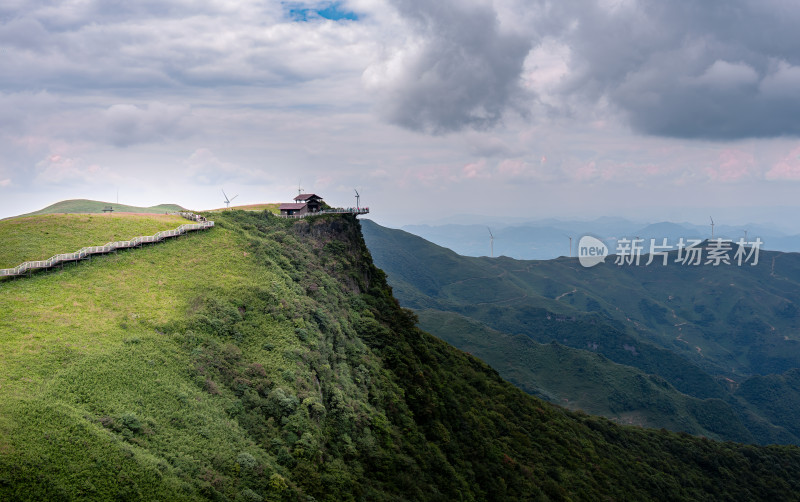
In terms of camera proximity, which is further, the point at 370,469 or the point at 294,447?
the point at 370,469

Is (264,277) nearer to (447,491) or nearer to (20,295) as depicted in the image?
(20,295)

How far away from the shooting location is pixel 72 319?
44250 millimetres

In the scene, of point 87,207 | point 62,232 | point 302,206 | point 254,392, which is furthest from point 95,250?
point 87,207

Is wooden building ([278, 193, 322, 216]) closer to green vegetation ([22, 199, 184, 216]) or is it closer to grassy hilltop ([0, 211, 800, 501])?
grassy hilltop ([0, 211, 800, 501])

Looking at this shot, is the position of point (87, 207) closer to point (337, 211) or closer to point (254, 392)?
point (337, 211)

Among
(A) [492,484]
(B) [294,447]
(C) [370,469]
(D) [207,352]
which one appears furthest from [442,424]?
(D) [207,352]

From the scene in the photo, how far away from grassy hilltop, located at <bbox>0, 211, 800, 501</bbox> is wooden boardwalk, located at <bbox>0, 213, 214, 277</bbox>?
1248 millimetres

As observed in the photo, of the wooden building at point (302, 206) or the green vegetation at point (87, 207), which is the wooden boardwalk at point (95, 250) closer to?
the wooden building at point (302, 206)

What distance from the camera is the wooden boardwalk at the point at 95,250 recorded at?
1992 inches

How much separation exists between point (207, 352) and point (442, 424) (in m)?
38.7

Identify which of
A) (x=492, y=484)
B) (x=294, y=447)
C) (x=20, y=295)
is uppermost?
(x=20, y=295)

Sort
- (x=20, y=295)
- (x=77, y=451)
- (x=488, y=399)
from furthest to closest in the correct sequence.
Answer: (x=488, y=399) → (x=20, y=295) → (x=77, y=451)

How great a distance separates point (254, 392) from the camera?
4556cm

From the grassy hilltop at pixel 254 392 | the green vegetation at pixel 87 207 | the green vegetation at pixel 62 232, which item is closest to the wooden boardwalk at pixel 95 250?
the grassy hilltop at pixel 254 392
